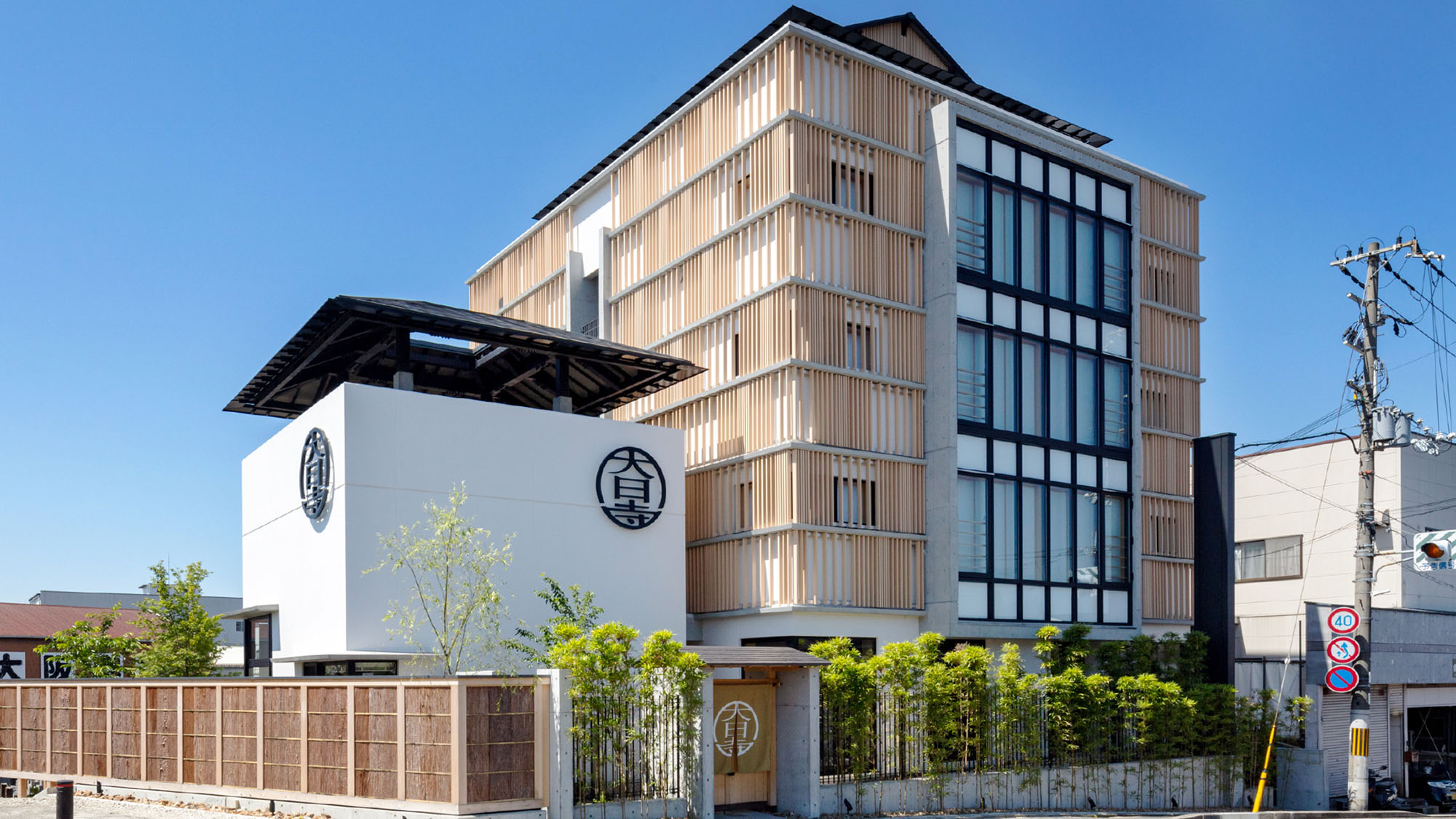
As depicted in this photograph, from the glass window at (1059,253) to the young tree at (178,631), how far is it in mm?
23134

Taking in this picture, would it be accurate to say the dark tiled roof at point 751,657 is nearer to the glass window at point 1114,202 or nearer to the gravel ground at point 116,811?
the gravel ground at point 116,811

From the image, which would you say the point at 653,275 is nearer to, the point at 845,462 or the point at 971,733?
the point at 845,462

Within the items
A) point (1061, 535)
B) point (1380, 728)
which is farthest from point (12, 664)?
point (1380, 728)

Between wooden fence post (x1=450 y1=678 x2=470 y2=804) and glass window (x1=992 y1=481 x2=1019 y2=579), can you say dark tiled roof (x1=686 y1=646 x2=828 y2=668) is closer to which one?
wooden fence post (x1=450 y1=678 x2=470 y2=804)

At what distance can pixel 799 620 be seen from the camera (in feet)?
98.2

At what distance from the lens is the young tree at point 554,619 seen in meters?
23.6

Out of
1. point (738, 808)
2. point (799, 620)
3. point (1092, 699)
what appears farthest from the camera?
point (799, 620)

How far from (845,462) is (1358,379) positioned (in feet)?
37.9

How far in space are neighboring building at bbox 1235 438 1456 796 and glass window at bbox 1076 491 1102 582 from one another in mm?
4932

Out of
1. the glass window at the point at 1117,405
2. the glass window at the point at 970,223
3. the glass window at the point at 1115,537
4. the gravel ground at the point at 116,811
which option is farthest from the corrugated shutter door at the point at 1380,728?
the gravel ground at the point at 116,811

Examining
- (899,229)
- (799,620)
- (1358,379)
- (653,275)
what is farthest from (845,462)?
(1358,379)

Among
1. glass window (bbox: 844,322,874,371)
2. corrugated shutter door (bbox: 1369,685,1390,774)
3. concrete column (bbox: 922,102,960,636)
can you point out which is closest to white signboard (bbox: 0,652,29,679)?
glass window (bbox: 844,322,874,371)

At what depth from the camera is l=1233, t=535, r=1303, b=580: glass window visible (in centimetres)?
4231

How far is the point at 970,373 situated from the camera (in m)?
32.5
